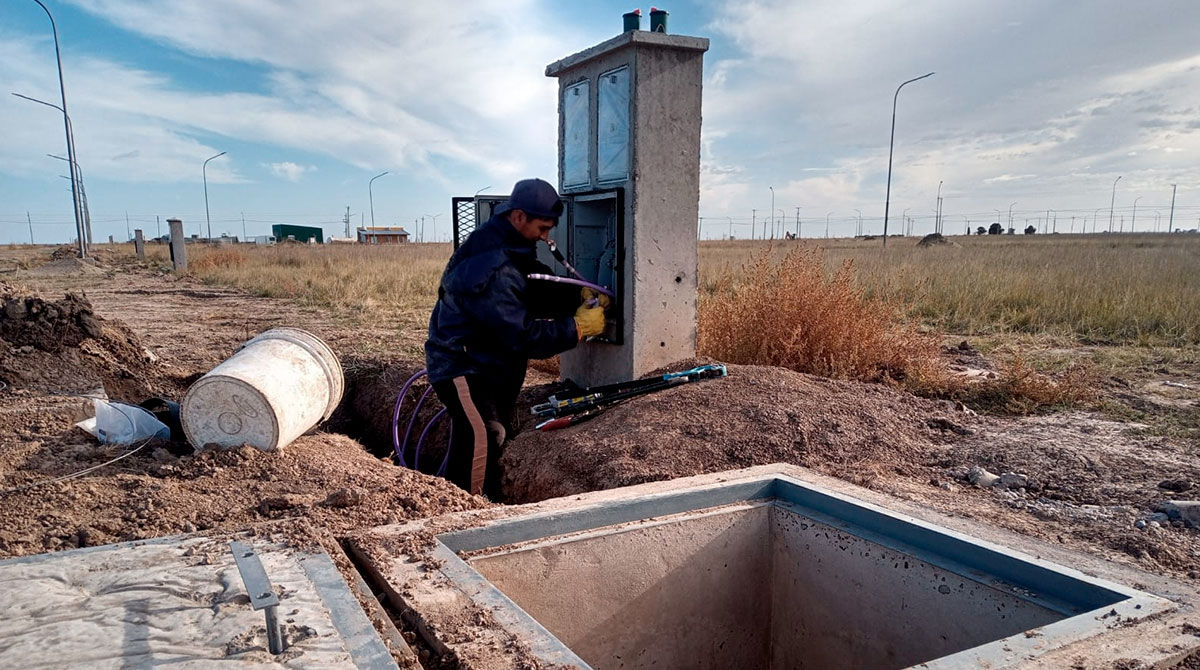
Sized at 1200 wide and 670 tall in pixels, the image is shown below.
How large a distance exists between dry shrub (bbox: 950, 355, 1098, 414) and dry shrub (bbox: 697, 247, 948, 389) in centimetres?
32

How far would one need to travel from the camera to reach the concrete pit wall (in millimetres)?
2791

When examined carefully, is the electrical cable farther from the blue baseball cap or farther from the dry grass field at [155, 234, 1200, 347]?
the dry grass field at [155, 234, 1200, 347]

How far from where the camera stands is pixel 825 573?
3236mm

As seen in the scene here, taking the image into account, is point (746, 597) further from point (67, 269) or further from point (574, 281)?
point (67, 269)

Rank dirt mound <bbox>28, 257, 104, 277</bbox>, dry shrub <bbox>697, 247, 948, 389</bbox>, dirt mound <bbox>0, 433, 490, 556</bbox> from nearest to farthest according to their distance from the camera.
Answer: dirt mound <bbox>0, 433, 490, 556</bbox> → dry shrub <bbox>697, 247, 948, 389</bbox> → dirt mound <bbox>28, 257, 104, 277</bbox>

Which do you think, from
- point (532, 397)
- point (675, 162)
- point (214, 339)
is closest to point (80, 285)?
point (214, 339)

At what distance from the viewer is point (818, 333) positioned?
6.55m

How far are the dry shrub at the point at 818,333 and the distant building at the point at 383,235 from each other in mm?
54122

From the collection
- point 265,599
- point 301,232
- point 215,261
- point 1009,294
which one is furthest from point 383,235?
point 265,599

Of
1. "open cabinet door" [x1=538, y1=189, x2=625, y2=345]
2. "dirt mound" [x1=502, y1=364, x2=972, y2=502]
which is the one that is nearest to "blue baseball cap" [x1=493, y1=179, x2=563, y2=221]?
"open cabinet door" [x1=538, y1=189, x2=625, y2=345]

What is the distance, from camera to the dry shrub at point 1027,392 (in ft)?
18.8

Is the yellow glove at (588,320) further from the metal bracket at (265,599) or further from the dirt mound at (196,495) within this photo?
the metal bracket at (265,599)

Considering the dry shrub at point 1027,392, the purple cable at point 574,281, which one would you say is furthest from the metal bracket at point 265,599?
the dry shrub at point 1027,392

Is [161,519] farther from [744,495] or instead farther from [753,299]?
[753,299]
